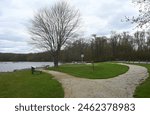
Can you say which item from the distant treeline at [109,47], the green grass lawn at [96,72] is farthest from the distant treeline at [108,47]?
the green grass lawn at [96,72]

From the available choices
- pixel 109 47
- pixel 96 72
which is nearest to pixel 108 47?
pixel 109 47

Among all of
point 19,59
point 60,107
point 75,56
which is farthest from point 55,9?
point 19,59

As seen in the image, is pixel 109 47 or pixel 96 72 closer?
pixel 96 72

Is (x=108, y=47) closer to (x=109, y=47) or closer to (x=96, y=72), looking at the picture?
(x=109, y=47)

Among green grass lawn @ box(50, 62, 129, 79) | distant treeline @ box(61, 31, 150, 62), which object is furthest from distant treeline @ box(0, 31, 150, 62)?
green grass lawn @ box(50, 62, 129, 79)

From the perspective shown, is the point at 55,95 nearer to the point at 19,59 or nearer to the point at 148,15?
the point at 148,15

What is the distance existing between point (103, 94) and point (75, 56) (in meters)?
78.8

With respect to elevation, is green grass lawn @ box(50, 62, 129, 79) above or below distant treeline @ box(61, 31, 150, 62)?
below

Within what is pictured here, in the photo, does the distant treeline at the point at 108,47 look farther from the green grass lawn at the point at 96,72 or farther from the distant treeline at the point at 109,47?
the green grass lawn at the point at 96,72

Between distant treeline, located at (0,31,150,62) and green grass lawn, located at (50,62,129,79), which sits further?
distant treeline, located at (0,31,150,62)

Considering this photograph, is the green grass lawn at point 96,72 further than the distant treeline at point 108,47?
No

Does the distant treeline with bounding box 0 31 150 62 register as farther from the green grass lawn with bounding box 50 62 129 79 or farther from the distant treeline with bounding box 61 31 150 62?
the green grass lawn with bounding box 50 62 129 79

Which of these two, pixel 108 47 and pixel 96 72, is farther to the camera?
pixel 108 47

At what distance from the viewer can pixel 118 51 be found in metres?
94.3
